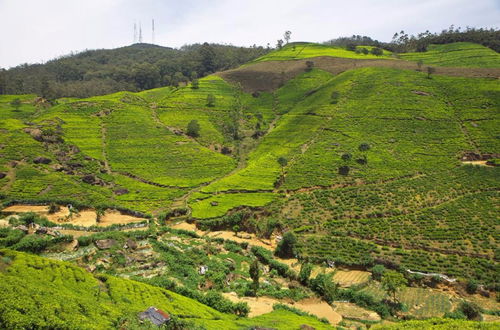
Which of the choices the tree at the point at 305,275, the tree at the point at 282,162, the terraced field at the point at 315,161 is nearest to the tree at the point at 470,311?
the terraced field at the point at 315,161

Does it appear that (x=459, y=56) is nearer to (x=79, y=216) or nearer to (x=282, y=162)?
(x=282, y=162)

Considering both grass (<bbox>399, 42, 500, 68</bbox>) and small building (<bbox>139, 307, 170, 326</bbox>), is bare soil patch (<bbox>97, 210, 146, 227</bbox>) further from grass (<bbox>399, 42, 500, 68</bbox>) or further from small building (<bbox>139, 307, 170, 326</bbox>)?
grass (<bbox>399, 42, 500, 68</bbox>)

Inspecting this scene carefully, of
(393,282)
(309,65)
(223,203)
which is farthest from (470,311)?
(309,65)

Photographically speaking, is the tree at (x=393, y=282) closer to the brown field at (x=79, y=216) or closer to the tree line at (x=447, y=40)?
the brown field at (x=79, y=216)

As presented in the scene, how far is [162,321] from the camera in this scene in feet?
69.5

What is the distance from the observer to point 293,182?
69000mm

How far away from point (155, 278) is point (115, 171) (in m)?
49.6

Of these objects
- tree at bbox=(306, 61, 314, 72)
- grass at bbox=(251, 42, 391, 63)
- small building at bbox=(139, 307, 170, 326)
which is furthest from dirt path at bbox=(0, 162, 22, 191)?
grass at bbox=(251, 42, 391, 63)

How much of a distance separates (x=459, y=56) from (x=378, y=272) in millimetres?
137646

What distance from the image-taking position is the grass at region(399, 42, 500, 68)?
412 ft

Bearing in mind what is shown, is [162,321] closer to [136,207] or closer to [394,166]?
[136,207]

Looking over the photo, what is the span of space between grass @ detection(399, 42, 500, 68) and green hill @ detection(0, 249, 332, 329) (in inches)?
5480

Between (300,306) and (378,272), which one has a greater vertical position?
(378,272)

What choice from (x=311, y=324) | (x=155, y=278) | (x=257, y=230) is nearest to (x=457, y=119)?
(x=257, y=230)
